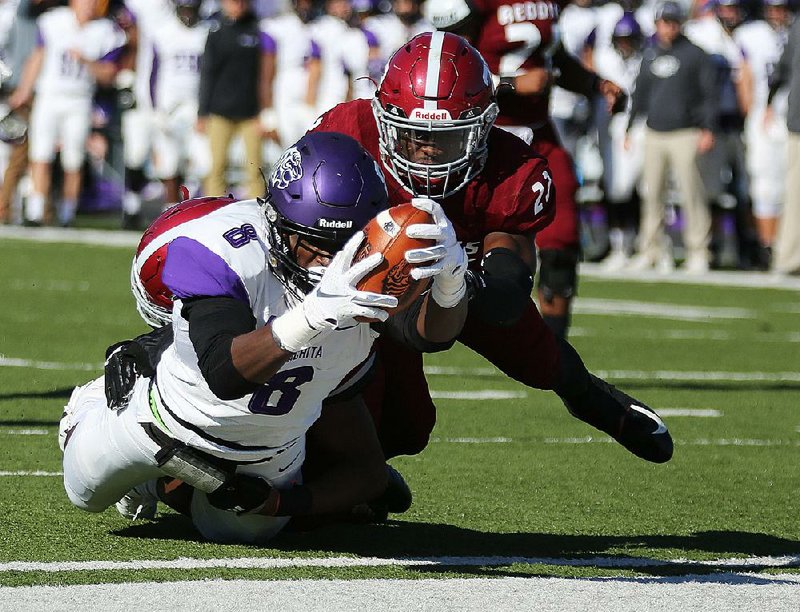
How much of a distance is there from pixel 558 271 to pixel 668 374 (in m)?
1.28

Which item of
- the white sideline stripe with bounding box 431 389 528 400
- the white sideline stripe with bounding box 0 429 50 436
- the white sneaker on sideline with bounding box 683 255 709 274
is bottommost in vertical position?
the white sneaker on sideline with bounding box 683 255 709 274

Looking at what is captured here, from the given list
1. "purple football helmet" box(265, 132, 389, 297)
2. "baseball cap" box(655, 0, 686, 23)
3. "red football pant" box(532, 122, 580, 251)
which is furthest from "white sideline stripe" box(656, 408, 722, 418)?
"baseball cap" box(655, 0, 686, 23)

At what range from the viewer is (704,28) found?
14.0 metres

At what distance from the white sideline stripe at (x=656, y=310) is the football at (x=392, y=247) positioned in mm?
6897

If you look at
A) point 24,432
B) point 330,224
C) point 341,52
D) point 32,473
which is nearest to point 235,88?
point 341,52

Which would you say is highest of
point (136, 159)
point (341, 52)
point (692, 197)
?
point (341, 52)

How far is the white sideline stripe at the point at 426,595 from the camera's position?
369 cm

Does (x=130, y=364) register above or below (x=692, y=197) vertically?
above

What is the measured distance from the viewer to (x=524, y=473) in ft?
18.2

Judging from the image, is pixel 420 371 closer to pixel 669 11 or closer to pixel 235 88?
pixel 669 11

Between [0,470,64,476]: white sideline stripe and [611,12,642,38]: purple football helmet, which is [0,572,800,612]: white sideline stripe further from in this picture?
[611,12,642,38]: purple football helmet

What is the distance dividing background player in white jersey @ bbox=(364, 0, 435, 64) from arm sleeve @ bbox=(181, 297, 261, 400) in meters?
11.8

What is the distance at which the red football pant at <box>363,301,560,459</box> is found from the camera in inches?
195

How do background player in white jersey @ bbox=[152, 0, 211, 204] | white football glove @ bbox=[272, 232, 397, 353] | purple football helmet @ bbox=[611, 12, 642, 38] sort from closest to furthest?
white football glove @ bbox=[272, 232, 397, 353], purple football helmet @ bbox=[611, 12, 642, 38], background player in white jersey @ bbox=[152, 0, 211, 204]
